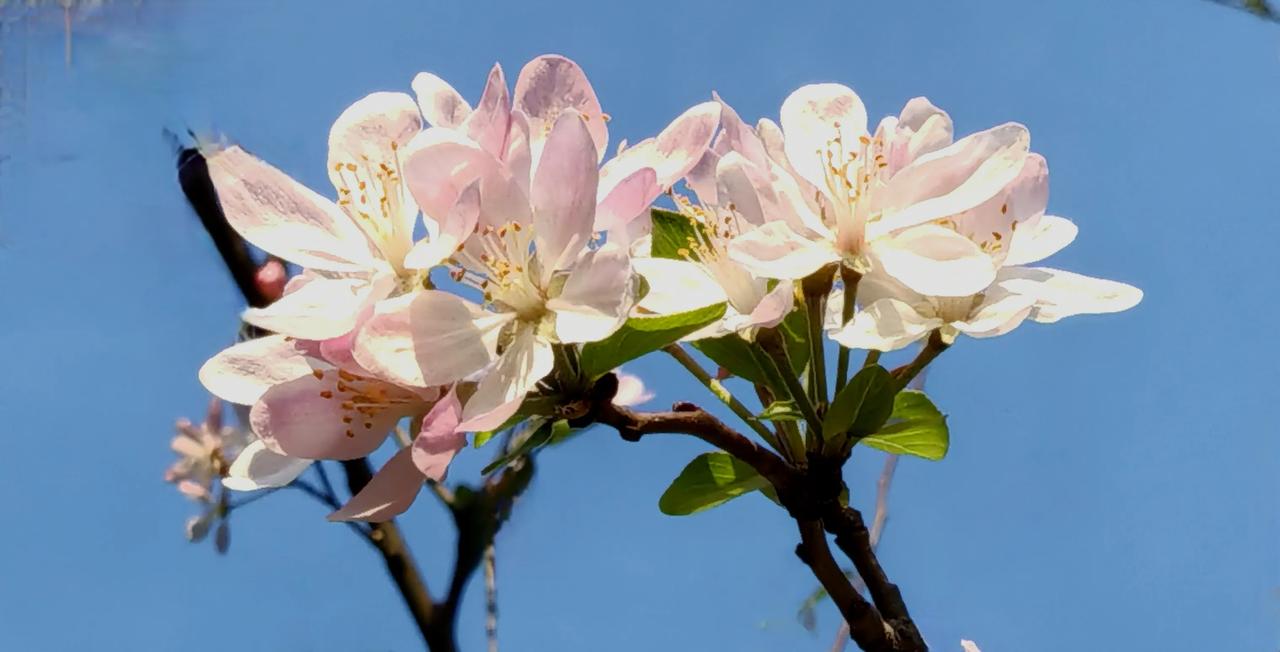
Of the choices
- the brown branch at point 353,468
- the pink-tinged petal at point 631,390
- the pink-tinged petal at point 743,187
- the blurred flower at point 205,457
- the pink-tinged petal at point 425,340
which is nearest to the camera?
the pink-tinged petal at point 425,340

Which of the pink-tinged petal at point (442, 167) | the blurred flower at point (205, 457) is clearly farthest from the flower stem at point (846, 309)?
the blurred flower at point (205, 457)

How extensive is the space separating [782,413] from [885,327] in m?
0.08

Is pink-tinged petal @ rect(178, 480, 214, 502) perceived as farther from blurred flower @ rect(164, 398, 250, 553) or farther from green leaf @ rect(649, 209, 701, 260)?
green leaf @ rect(649, 209, 701, 260)

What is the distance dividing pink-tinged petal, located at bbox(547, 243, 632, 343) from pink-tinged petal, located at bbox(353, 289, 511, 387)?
0.13ft

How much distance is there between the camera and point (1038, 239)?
0.67m

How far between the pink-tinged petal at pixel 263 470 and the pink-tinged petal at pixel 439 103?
0.20 meters

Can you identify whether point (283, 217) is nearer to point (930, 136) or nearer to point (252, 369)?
point (252, 369)

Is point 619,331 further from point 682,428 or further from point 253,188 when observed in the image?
point 253,188

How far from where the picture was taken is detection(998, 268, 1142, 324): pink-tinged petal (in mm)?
620

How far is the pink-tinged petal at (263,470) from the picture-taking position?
1.99 feet

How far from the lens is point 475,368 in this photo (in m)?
0.53

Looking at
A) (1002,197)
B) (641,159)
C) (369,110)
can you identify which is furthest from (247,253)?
(1002,197)

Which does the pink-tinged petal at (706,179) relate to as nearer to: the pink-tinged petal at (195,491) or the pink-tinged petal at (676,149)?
the pink-tinged petal at (676,149)

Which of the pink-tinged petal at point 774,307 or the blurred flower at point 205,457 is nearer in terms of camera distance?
the pink-tinged petal at point 774,307
